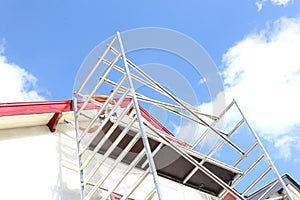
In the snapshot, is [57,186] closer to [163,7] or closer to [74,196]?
[74,196]

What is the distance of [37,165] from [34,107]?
854 mm

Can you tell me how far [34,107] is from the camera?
17.4ft

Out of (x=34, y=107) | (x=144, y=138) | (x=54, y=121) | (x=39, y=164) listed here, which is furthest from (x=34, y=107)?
(x=144, y=138)

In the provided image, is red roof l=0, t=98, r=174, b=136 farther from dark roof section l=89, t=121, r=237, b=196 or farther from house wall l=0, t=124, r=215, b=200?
dark roof section l=89, t=121, r=237, b=196

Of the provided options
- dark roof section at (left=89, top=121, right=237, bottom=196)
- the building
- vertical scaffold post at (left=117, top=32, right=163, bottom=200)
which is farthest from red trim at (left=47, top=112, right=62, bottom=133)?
vertical scaffold post at (left=117, top=32, right=163, bottom=200)

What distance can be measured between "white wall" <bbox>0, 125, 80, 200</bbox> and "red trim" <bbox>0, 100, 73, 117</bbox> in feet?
1.04

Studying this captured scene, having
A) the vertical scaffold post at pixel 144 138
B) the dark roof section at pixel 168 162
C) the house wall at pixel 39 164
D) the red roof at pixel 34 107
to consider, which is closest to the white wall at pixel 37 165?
the house wall at pixel 39 164

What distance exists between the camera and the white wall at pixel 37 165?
4629 mm

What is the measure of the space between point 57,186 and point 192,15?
527 cm

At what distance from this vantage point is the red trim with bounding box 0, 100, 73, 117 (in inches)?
197

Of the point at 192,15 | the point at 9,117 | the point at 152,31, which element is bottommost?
the point at 9,117

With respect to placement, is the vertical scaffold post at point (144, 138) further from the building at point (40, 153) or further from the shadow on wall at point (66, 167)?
the shadow on wall at point (66, 167)

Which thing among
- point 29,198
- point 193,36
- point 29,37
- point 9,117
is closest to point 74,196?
point 29,198

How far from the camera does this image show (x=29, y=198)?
4.57m
